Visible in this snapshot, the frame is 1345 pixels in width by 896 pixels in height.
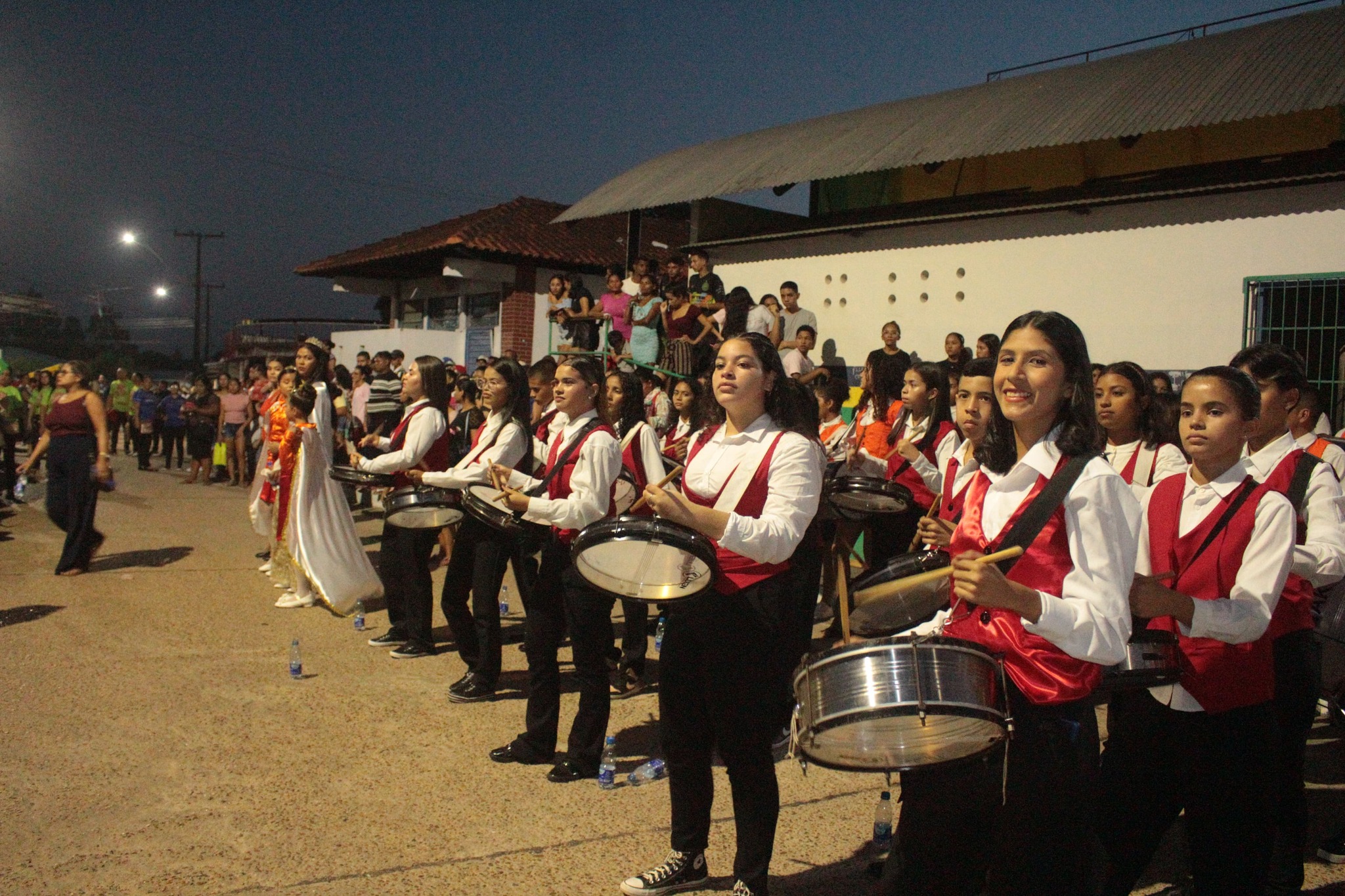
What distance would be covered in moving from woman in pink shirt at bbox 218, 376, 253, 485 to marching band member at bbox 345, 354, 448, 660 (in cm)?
1203

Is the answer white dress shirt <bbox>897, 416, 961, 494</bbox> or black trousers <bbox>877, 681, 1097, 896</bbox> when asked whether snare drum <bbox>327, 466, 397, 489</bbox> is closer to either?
white dress shirt <bbox>897, 416, 961, 494</bbox>

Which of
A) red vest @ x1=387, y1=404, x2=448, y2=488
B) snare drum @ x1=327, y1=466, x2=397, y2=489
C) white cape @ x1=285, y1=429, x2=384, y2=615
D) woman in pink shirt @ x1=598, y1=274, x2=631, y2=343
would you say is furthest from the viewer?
woman in pink shirt @ x1=598, y1=274, x2=631, y2=343

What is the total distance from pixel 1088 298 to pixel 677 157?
9318mm

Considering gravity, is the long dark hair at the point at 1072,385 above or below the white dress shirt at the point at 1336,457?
above

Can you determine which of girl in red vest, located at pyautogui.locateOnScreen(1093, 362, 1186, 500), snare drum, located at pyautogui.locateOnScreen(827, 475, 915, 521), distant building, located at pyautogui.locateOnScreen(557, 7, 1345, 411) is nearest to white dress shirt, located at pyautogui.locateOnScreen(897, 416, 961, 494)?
snare drum, located at pyautogui.locateOnScreen(827, 475, 915, 521)

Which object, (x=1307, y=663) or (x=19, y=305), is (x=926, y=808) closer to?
(x=1307, y=663)

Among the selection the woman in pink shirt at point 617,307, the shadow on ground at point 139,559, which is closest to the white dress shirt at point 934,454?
the shadow on ground at point 139,559

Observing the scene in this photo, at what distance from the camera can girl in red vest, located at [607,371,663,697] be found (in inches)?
201

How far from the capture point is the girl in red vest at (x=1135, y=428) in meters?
4.57

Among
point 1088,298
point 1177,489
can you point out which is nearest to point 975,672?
point 1177,489

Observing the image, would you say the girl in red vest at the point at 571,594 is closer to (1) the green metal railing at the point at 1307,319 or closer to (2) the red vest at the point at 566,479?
(2) the red vest at the point at 566,479

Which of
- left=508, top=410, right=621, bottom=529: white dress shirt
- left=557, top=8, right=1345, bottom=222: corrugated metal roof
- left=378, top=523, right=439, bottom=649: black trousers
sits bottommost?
left=378, top=523, right=439, bottom=649: black trousers

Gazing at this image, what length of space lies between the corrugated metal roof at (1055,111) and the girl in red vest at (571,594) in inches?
341

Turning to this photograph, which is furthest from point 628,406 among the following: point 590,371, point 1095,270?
point 1095,270
